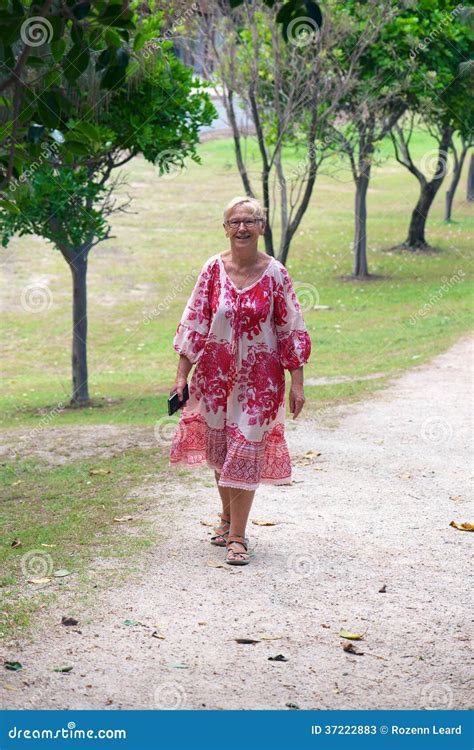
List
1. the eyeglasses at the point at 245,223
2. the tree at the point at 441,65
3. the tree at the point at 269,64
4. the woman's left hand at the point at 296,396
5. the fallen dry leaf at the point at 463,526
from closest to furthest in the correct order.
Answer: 1. the eyeglasses at the point at 245,223
2. the woman's left hand at the point at 296,396
3. the fallen dry leaf at the point at 463,526
4. the tree at the point at 269,64
5. the tree at the point at 441,65

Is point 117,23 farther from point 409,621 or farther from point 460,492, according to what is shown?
point 460,492

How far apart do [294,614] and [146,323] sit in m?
15.5

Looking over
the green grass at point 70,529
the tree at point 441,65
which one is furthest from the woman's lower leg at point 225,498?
the tree at point 441,65

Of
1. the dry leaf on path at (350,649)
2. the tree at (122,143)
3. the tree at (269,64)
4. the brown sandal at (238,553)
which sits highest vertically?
the tree at (269,64)

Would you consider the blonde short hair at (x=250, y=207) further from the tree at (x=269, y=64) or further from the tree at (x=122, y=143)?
the tree at (x=269, y=64)

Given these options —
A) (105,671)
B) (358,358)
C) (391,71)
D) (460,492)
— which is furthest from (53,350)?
(105,671)

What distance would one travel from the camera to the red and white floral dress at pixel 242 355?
19.0 ft

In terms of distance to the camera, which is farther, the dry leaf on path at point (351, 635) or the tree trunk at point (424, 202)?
the tree trunk at point (424, 202)

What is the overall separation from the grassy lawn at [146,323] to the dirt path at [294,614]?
1.14ft

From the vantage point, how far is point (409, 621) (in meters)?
5.21

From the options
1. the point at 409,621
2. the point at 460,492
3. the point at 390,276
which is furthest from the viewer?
the point at 390,276

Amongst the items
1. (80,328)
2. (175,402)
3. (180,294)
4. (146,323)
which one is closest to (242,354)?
(175,402)

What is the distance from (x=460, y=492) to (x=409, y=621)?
265 centimetres

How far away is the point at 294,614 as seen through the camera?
525 cm
